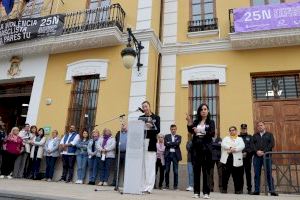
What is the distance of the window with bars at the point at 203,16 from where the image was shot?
10133 millimetres

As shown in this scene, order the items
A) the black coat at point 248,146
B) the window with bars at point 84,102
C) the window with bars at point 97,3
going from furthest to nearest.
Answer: the window with bars at point 97,3 < the window with bars at point 84,102 < the black coat at point 248,146

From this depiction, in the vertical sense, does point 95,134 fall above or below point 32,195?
above

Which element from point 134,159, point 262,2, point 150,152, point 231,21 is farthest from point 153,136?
point 262,2

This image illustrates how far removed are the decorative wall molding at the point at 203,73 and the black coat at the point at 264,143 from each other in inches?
99.5

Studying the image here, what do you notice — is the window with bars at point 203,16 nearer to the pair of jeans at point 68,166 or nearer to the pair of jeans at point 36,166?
the pair of jeans at point 68,166

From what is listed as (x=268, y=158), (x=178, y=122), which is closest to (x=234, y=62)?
(x=178, y=122)

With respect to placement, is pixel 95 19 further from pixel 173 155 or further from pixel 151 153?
pixel 151 153

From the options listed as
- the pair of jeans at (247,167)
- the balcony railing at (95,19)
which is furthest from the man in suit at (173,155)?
the balcony railing at (95,19)

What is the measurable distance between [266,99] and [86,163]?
17.7ft

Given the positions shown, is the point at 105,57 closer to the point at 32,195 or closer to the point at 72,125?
the point at 72,125

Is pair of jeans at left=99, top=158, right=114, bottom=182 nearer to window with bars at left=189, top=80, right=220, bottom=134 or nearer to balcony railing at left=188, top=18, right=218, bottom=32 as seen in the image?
window with bars at left=189, top=80, right=220, bottom=134

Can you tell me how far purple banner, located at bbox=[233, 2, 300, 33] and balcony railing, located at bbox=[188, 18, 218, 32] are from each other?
81cm

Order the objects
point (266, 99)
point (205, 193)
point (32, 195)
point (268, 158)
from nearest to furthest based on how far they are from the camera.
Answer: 1. point (32, 195)
2. point (205, 193)
3. point (268, 158)
4. point (266, 99)

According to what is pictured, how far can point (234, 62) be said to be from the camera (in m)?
9.46
